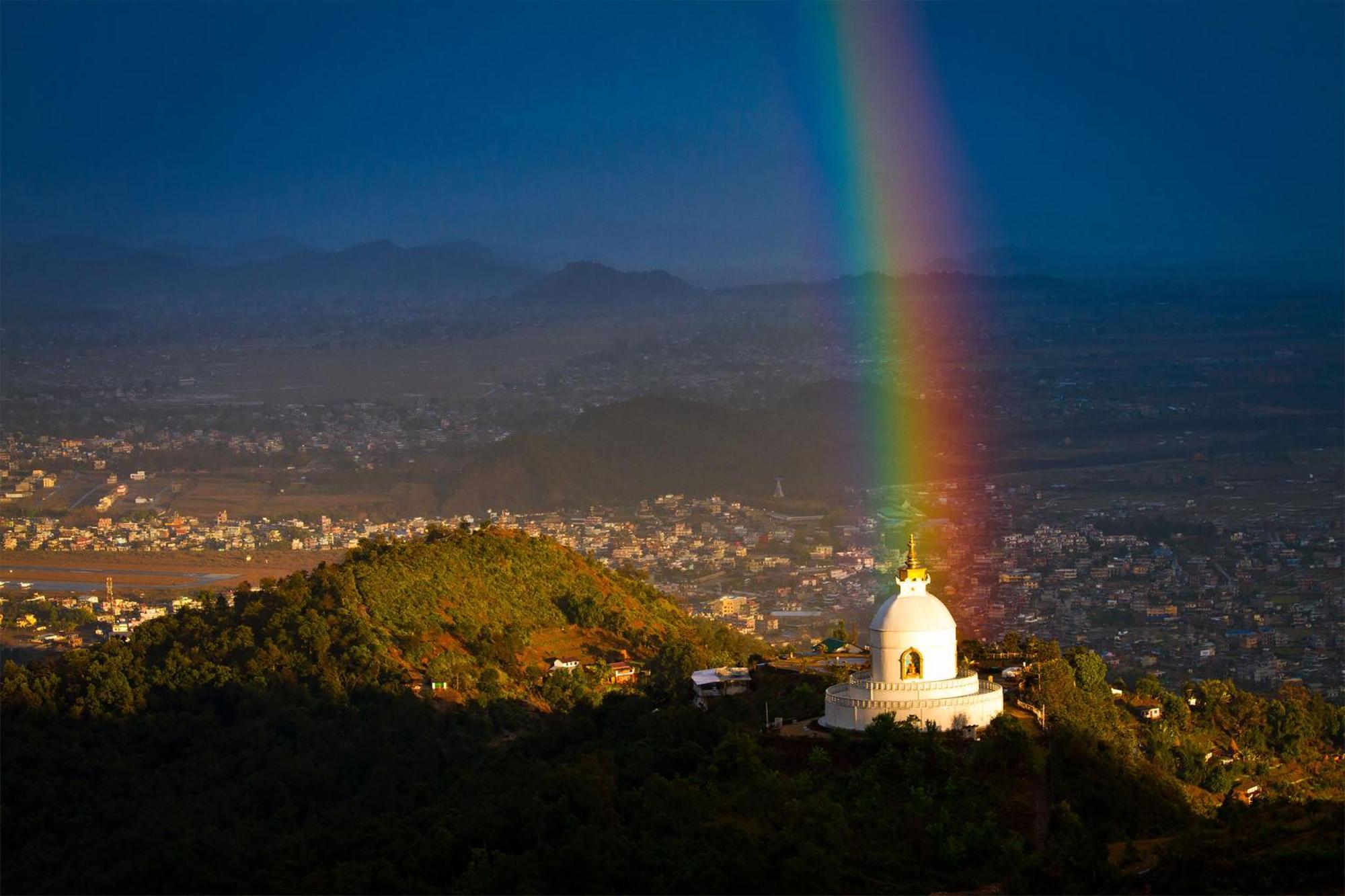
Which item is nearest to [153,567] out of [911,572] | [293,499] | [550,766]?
[293,499]

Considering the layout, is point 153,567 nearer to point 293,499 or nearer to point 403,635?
point 293,499

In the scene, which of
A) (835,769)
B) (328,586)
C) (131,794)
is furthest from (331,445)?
(835,769)

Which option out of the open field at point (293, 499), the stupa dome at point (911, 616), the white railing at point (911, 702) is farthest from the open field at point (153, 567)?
the stupa dome at point (911, 616)

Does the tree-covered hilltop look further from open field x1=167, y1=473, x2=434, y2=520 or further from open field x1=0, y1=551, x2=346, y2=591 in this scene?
open field x1=167, y1=473, x2=434, y2=520

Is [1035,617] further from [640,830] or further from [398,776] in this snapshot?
[640,830]

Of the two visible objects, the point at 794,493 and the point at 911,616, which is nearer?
the point at 911,616

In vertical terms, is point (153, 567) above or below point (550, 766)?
above

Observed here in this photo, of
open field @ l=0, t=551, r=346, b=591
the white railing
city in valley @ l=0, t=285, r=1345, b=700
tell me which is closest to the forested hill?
city in valley @ l=0, t=285, r=1345, b=700
